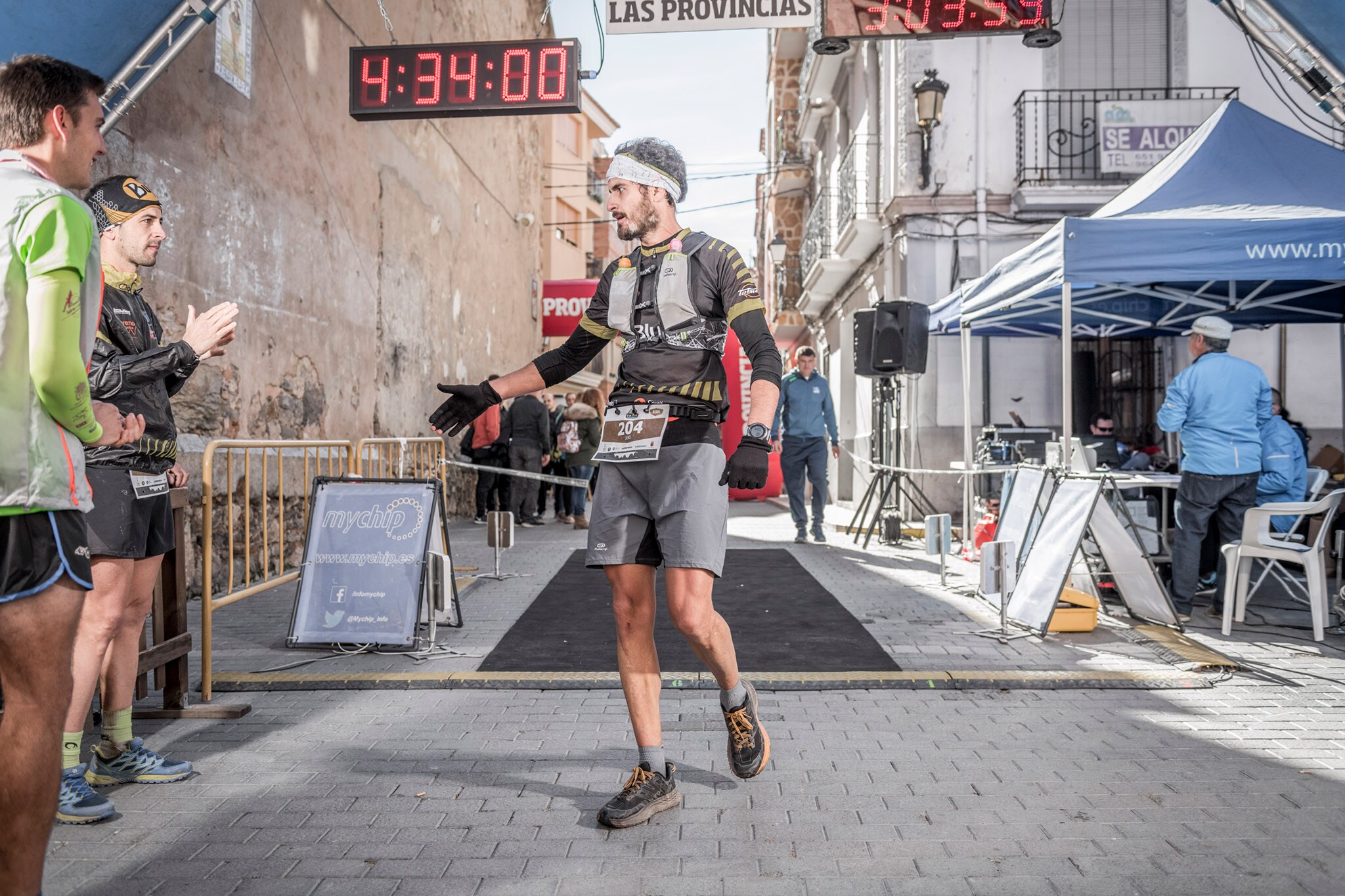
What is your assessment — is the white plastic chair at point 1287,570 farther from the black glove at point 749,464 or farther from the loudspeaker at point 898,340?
the black glove at point 749,464

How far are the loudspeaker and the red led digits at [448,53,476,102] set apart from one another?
532 centimetres

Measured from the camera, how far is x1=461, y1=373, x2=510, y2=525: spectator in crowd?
14.8m

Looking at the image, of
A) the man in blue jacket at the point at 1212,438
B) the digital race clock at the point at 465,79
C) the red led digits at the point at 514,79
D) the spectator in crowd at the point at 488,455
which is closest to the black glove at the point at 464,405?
the man in blue jacket at the point at 1212,438

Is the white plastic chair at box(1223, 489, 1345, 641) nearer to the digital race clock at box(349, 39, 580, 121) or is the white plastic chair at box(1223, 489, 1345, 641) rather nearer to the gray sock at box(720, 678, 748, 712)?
the gray sock at box(720, 678, 748, 712)

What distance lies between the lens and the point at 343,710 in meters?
Answer: 4.84

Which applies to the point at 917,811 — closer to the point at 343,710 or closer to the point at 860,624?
the point at 343,710

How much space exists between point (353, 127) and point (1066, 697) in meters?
9.81

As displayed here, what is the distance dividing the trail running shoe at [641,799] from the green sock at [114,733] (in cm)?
176

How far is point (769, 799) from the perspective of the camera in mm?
3639

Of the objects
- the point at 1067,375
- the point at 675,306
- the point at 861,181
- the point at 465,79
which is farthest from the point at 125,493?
the point at 861,181

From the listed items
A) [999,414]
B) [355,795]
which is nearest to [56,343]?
[355,795]

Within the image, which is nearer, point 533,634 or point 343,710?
point 343,710

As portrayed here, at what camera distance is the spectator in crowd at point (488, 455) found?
14781 millimetres

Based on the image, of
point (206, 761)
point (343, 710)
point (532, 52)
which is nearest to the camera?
point (206, 761)
